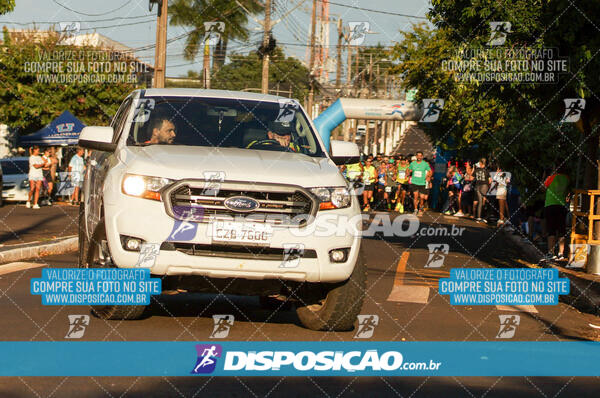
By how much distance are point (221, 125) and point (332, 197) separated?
148cm

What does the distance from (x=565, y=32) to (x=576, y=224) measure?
341 cm

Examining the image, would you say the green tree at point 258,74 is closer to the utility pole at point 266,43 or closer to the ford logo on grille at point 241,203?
the utility pole at point 266,43

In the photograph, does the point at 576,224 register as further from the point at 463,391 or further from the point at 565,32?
the point at 463,391

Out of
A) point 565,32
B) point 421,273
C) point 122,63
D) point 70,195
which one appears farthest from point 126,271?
point 122,63

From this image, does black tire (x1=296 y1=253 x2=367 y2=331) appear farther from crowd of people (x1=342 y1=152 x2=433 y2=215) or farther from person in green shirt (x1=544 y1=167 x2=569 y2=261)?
crowd of people (x1=342 y1=152 x2=433 y2=215)

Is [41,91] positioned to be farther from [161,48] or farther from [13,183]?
[161,48]

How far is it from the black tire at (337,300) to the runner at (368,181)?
21.4 metres

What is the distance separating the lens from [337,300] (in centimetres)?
720

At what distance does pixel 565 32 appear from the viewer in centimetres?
1235

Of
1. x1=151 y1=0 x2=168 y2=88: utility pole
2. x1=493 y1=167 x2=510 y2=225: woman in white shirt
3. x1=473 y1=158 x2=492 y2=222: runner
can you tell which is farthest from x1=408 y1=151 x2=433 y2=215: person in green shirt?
x1=151 y1=0 x2=168 y2=88: utility pole

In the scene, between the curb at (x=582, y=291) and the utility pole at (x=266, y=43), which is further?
the utility pole at (x=266, y=43)

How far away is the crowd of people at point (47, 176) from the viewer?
85.5ft

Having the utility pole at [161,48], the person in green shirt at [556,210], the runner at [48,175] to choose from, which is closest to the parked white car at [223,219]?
the person in green shirt at [556,210]

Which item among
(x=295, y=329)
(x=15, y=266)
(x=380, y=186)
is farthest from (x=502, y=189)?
(x=295, y=329)
